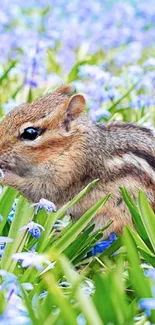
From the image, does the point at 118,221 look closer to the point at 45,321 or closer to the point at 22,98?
the point at 45,321

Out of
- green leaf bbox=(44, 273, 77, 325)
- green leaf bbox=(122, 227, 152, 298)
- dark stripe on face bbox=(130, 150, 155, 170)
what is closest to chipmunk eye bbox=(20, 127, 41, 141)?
dark stripe on face bbox=(130, 150, 155, 170)

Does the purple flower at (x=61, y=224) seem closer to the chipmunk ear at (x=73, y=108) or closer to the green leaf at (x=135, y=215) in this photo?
the green leaf at (x=135, y=215)

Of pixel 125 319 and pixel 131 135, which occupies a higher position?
pixel 131 135

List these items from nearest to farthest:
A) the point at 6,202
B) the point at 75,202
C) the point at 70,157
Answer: the point at 75,202 → the point at 6,202 → the point at 70,157

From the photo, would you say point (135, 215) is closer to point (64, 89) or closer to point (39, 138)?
point (39, 138)

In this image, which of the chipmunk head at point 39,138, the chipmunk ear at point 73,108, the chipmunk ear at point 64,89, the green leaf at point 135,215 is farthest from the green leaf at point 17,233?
the chipmunk ear at point 64,89

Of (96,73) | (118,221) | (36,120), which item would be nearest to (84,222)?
(118,221)

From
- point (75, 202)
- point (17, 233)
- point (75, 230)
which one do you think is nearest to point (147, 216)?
point (75, 230)

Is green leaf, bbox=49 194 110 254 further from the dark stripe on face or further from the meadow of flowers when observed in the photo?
the dark stripe on face
